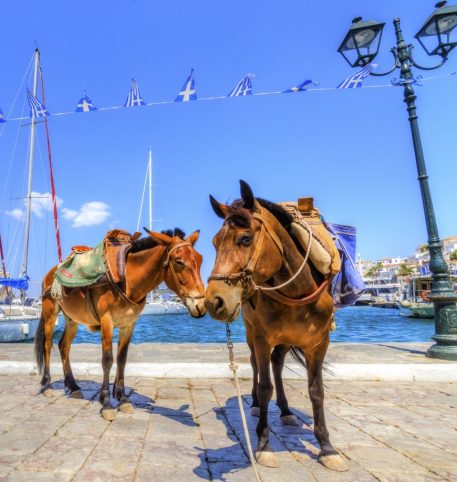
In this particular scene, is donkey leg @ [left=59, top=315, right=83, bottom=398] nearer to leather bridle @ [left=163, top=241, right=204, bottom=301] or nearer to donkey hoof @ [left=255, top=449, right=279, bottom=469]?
leather bridle @ [left=163, top=241, right=204, bottom=301]

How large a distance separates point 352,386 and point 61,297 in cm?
449

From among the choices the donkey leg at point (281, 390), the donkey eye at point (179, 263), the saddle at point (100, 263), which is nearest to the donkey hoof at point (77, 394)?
the saddle at point (100, 263)

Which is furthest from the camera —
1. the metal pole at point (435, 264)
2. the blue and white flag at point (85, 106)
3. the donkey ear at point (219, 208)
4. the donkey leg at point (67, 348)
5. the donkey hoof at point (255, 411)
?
the blue and white flag at point (85, 106)

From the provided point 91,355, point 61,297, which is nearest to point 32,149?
point 91,355

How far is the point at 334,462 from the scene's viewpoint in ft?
8.99

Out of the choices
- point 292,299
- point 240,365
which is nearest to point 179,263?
point 292,299

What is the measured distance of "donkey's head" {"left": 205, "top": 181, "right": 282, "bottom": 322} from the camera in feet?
7.48

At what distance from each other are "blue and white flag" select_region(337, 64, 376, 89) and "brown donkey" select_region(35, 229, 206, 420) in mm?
5890

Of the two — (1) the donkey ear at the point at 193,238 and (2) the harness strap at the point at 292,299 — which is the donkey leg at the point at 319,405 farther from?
(1) the donkey ear at the point at 193,238

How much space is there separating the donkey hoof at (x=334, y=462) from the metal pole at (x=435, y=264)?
4883mm

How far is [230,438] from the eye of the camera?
3369mm

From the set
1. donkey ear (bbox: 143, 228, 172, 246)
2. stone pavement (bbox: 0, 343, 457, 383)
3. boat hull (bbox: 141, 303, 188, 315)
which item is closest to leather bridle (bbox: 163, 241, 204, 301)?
donkey ear (bbox: 143, 228, 172, 246)

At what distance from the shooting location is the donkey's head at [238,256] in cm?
228

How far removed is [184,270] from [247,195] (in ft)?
5.18
